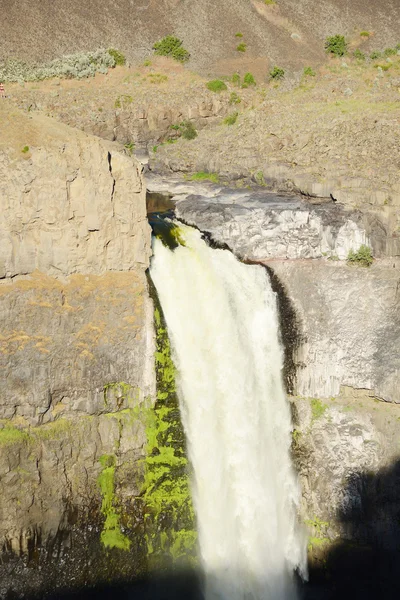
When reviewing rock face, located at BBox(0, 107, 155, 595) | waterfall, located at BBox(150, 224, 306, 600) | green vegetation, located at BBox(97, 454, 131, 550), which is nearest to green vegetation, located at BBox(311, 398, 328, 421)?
waterfall, located at BBox(150, 224, 306, 600)

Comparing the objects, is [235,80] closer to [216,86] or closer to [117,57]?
[216,86]

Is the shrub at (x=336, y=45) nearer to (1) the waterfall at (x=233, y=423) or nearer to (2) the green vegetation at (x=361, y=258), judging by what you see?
(2) the green vegetation at (x=361, y=258)

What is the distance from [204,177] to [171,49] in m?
21.4

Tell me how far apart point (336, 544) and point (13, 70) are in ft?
123

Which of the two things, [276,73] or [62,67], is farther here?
[276,73]

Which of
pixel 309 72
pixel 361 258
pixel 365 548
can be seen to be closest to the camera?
pixel 365 548

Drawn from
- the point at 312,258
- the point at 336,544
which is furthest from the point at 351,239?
the point at 336,544

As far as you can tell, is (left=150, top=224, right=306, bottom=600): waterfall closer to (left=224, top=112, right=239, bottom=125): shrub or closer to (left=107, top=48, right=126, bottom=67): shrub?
(left=224, top=112, right=239, bottom=125): shrub

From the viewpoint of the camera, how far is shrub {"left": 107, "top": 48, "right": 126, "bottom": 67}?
166ft

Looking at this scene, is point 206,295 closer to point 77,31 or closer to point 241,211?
point 241,211

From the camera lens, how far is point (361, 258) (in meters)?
29.7

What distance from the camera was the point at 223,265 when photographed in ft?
93.1

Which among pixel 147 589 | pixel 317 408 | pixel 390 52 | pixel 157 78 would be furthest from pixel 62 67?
pixel 147 589

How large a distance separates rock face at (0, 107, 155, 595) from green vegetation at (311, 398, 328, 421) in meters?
7.70
